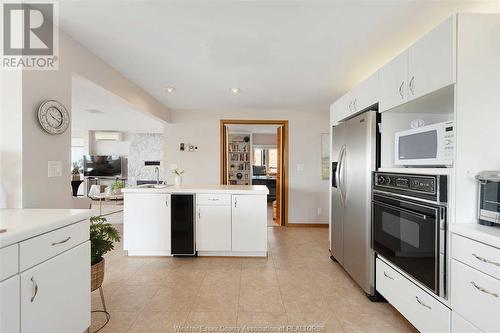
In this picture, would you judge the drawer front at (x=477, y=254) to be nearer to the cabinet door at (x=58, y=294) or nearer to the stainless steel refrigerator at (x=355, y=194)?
the stainless steel refrigerator at (x=355, y=194)

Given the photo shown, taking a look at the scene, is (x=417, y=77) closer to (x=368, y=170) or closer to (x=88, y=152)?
(x=368, y=170)

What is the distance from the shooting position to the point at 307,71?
272cm

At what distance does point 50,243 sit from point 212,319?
1.22 m

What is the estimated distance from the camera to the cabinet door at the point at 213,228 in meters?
2.97

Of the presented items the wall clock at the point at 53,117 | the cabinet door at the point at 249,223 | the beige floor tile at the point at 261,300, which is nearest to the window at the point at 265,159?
the cabinet door at the point at 249,223

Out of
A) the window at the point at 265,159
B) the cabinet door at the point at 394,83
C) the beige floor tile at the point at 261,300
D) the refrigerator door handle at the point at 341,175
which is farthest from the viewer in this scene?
the window at the point at 265,159

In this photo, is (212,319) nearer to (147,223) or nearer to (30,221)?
(30,221)

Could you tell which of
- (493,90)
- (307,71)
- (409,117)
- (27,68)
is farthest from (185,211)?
(493,90)

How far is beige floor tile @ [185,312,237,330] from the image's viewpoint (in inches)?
69.0

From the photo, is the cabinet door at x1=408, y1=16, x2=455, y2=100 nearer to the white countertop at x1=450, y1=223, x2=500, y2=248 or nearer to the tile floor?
the white countertop at x1=450, y1=223, x2=500, y2=248

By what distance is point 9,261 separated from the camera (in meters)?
0.99

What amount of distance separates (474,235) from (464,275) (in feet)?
0.78

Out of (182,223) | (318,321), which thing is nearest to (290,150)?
(182,223)

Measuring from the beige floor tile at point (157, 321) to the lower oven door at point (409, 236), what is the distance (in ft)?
5.46
